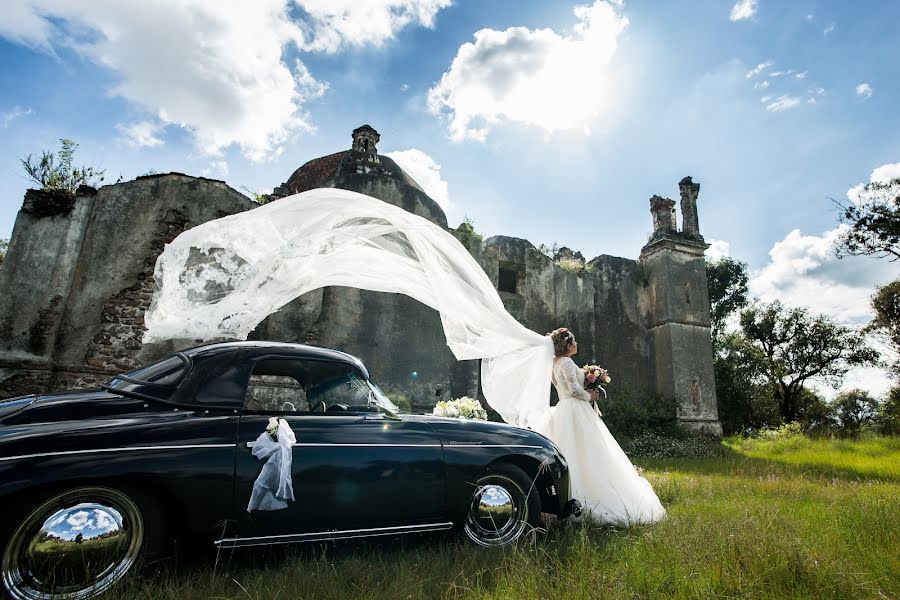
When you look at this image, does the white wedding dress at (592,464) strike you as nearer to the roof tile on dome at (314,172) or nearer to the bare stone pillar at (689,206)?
the bare stone pillar at (689,206)

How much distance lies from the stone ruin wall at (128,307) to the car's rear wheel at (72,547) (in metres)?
6.74

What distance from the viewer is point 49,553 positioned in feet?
7.22

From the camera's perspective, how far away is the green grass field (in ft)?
8.31

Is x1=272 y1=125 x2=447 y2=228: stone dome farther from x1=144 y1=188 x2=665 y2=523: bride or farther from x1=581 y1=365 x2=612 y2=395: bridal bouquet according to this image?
x1=581 y1=365 x2=612 y2=395: bridal bouquet

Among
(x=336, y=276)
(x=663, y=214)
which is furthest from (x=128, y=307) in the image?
(x=663, y=214)

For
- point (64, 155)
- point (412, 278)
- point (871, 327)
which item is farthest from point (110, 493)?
point (871, 327)

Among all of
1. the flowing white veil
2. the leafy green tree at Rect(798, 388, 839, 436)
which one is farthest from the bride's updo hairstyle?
the leafy green tree at Rect(798, 388, 839, 436)

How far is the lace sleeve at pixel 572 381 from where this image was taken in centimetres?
496

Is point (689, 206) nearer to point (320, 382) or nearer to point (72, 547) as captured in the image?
point (320, 382)

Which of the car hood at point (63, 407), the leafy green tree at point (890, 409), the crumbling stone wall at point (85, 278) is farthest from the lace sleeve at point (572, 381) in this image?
the leafy green tree at point (890, 409)

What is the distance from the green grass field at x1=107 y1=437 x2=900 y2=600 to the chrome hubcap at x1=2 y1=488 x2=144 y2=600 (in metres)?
0.14

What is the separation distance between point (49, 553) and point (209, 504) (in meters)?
0.67

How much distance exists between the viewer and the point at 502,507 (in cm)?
350

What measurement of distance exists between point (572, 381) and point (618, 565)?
2.17 m
